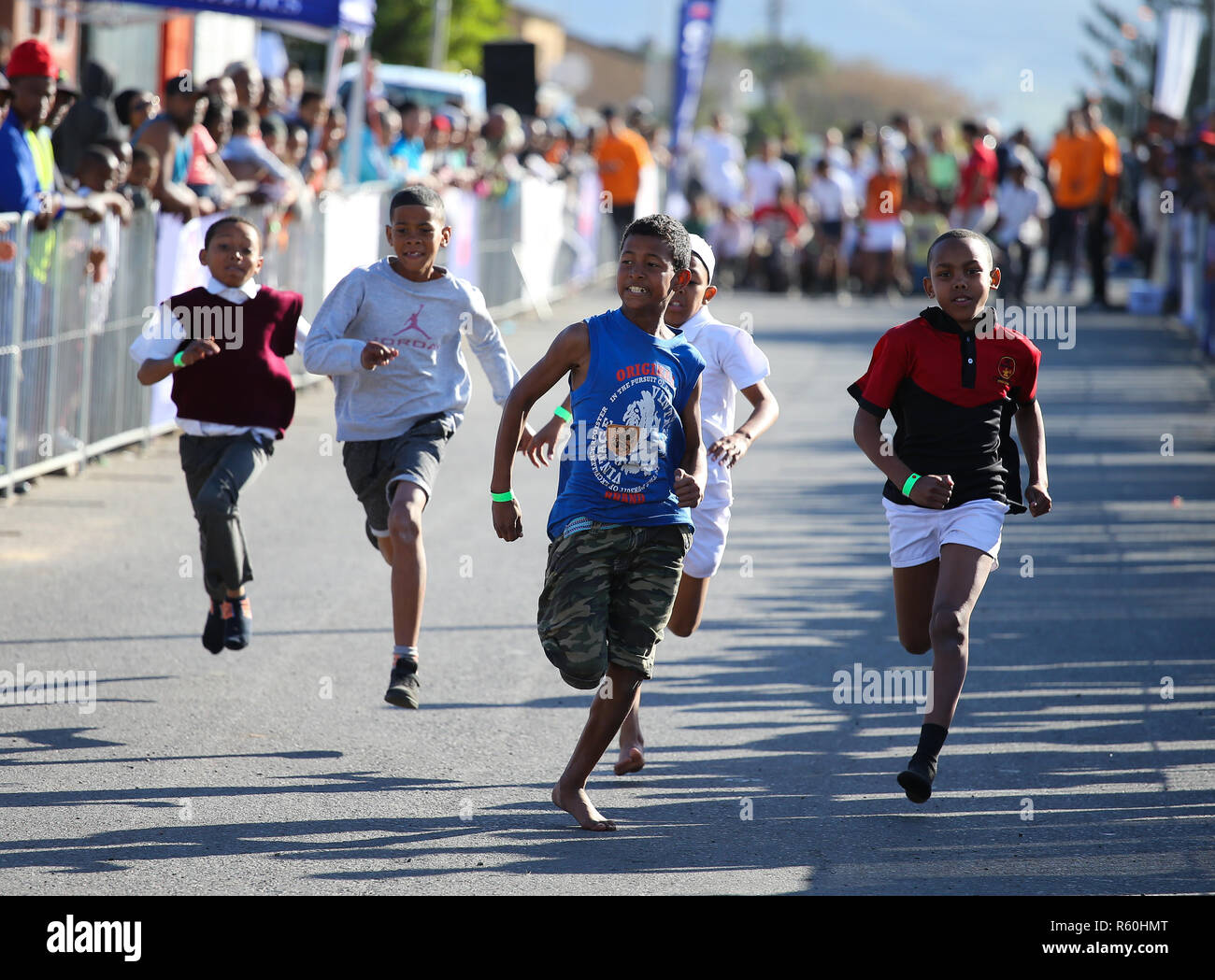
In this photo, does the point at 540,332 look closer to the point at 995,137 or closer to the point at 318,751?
the point at 995,137

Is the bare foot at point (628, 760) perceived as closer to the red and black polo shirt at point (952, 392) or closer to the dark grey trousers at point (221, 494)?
the red and black polo shirt at point (952, 392)

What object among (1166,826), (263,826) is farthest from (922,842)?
(263,826)

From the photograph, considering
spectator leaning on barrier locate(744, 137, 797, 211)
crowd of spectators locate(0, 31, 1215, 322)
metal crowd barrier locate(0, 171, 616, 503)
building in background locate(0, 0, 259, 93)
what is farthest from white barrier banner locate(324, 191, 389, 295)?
spectator leaning on barrier locate(744, 137, 797, 211)

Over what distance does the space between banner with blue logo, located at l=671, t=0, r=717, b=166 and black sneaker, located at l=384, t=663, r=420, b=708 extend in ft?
74.4

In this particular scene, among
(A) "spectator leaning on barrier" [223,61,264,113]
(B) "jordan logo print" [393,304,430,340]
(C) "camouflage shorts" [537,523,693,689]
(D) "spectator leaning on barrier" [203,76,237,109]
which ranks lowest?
(C) "camouflage shorts" [537,523,693,689]

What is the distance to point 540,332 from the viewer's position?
64.0ft

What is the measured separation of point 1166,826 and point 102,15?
14.5 metres

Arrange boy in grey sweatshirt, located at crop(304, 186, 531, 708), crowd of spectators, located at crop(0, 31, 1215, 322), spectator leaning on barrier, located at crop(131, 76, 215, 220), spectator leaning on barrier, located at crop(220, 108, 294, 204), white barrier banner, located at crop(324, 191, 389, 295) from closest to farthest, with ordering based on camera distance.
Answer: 1. boy in grey sweatshirt, located at crop(304, 186, 531, 708)
2. spectator leaning on barrier, located at crop(131, 76, 215, 220)
3. crowd of spectators, located at crop(0, 31, 1215, 322)
4. spectator leaning on barrier, located at crop(220, 108, 294, 204)
5. white barrier banner, located at crop(324, 191, 389, 295)

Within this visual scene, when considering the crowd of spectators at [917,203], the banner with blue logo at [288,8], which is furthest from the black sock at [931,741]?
the crowd of spectators at [917,203]

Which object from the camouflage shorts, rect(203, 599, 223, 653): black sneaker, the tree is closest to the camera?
the camouflage shorts

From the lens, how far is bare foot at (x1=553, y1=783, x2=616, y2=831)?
17.6 ft

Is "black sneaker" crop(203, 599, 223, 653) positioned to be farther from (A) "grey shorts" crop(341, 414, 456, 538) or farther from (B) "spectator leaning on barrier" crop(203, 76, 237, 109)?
(B) "spectator leaning on barrier" crop(203, 76, 237, 109)

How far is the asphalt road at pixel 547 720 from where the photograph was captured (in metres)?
5.06

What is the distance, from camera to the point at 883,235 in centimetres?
2462
